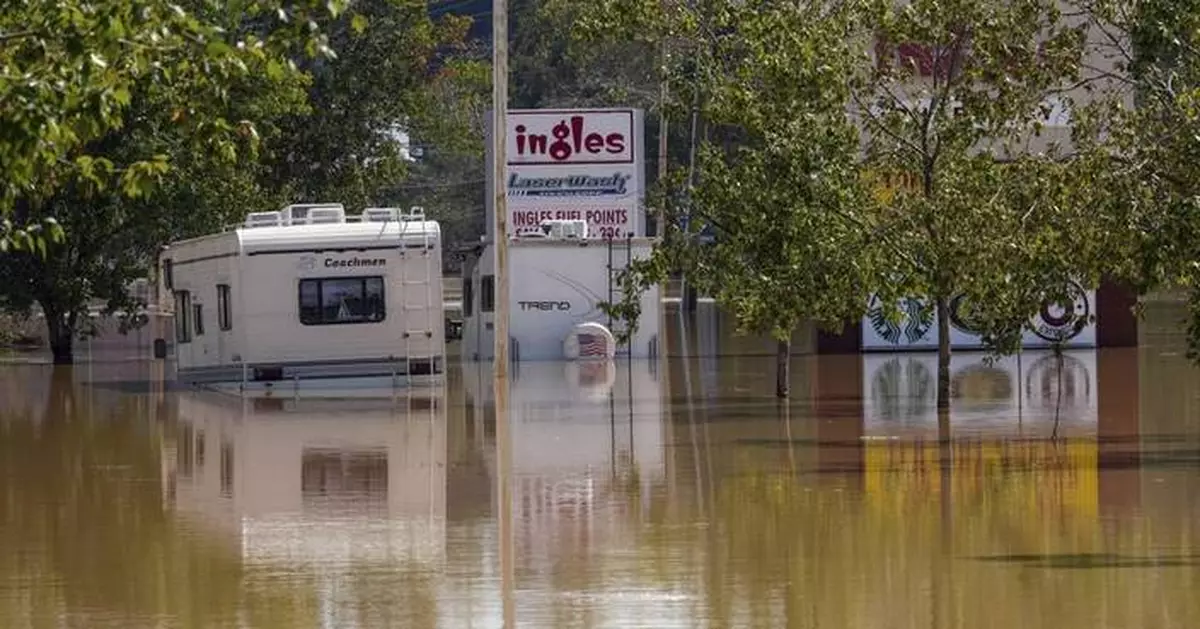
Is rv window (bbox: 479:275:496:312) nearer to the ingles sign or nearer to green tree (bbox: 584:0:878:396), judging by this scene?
the ingles sign

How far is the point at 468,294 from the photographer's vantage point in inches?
1860

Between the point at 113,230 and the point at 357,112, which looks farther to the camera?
the point at 357,112

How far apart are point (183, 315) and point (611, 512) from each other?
19372 mm

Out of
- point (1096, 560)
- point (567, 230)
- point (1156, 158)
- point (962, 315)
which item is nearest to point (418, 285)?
point (962, 315)

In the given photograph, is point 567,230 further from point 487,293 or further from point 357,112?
point 357,112

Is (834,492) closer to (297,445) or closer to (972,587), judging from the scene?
(972,587)

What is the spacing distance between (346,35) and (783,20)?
2651 centimetres

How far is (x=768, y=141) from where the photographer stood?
2791 centimetres

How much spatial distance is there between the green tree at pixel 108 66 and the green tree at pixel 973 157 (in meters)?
12.2

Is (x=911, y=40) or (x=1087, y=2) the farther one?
(x=911, y=40)

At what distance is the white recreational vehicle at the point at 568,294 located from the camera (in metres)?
43.0

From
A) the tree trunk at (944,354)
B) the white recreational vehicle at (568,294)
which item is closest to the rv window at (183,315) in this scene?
the white recreational vehicle at (568,294)

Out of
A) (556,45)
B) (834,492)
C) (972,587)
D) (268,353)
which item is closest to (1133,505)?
(834,492)

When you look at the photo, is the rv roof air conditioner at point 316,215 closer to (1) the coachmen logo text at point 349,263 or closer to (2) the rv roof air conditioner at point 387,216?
(2) the rv roof air conditioner at point 387,216
